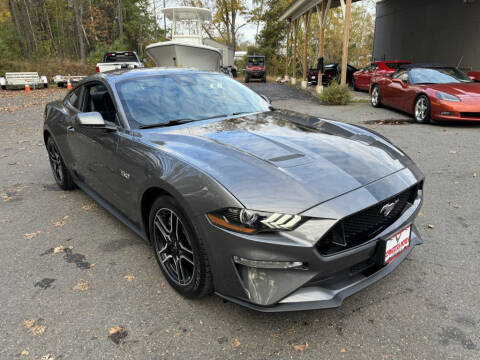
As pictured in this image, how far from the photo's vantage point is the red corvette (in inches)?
295

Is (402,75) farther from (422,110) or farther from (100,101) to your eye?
(100,101)

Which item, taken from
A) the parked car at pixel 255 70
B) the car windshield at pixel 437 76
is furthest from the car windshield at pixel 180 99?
the parked car at pixel 255 70

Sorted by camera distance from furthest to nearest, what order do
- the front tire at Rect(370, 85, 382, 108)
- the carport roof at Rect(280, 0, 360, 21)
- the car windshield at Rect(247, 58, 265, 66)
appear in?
the car windshield at Rect(247, 58, 265, 66)
the carport roof at Rect(280, 0, 360, 21)
the front tire at Rect(370, 85, 382, 108)

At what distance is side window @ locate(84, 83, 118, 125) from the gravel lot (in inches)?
45.7

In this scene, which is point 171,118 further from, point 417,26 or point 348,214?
point 417,26

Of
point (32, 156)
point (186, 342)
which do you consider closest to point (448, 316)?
point (186, 342)

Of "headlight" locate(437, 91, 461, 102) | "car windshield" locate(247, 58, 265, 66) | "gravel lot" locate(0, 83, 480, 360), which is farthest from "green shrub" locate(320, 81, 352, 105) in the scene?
"car windshield" locate(247, 58, 265, 66)

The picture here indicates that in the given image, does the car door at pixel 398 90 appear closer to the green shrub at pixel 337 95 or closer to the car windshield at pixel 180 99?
the green shrub at pixel 337 95

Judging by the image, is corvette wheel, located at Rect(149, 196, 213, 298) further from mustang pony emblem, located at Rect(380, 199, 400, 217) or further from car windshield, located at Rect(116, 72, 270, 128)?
mustang pony emblem, located at Rect(380, 199, 400, 217)

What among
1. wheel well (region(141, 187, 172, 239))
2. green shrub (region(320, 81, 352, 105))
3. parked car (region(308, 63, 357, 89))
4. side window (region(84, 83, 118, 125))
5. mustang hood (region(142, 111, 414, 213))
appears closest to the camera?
mustang hood (region(142, 111, 414, 213))

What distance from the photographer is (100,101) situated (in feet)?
11.8

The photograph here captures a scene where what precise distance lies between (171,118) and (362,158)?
1604mm

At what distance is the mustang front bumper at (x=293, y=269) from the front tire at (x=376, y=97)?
9691mm

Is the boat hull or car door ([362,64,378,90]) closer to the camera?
car door ([362,64,378,90])
